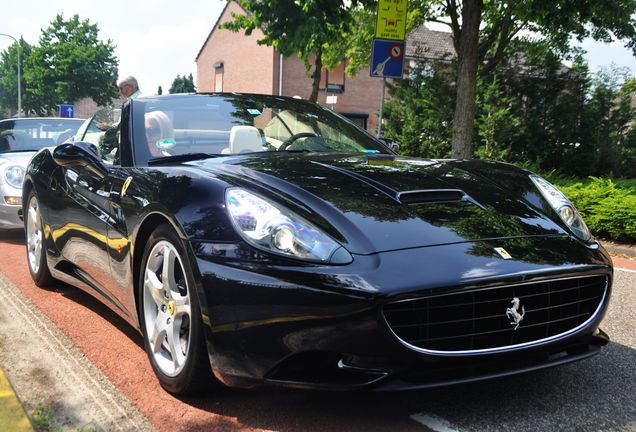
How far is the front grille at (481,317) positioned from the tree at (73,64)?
43.2m

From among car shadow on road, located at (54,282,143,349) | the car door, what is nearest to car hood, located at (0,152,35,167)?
car shadow on road, located at (54,282,143,349)

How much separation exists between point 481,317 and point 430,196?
2.20 feet

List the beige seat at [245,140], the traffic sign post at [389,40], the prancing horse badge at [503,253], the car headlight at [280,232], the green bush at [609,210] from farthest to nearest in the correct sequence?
the traffic sign post at [389,40] → the green bush at [609,210] → the beige seat at [245,140] → the prancing horse badge at [503,253] → the car headlight at [280,232]

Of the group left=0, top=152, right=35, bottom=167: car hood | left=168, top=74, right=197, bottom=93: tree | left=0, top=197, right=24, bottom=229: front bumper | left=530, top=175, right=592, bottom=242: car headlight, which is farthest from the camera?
left=168, top=74, right=197, bottom=93: tree

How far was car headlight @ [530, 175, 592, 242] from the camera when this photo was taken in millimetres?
2916

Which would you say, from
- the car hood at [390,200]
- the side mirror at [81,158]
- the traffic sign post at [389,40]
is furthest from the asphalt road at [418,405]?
the traffic sign post at [389,40]

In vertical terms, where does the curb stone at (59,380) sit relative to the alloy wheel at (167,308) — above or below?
below

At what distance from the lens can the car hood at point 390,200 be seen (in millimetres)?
2469

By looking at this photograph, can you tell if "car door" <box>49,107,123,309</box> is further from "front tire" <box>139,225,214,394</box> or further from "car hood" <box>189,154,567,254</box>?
"car hood" <box>189,154,567,254</box>

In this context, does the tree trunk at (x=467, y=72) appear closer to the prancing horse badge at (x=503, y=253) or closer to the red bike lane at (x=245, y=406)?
the red bike lane at (x=245, y=406)

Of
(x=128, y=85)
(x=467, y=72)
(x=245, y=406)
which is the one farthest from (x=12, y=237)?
(x=467, y=72)

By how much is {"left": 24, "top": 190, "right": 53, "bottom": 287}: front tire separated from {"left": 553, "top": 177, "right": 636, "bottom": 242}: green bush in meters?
5.99

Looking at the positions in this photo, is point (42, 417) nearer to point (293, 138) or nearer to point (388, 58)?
point (293, 138)

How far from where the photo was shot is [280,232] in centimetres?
241
